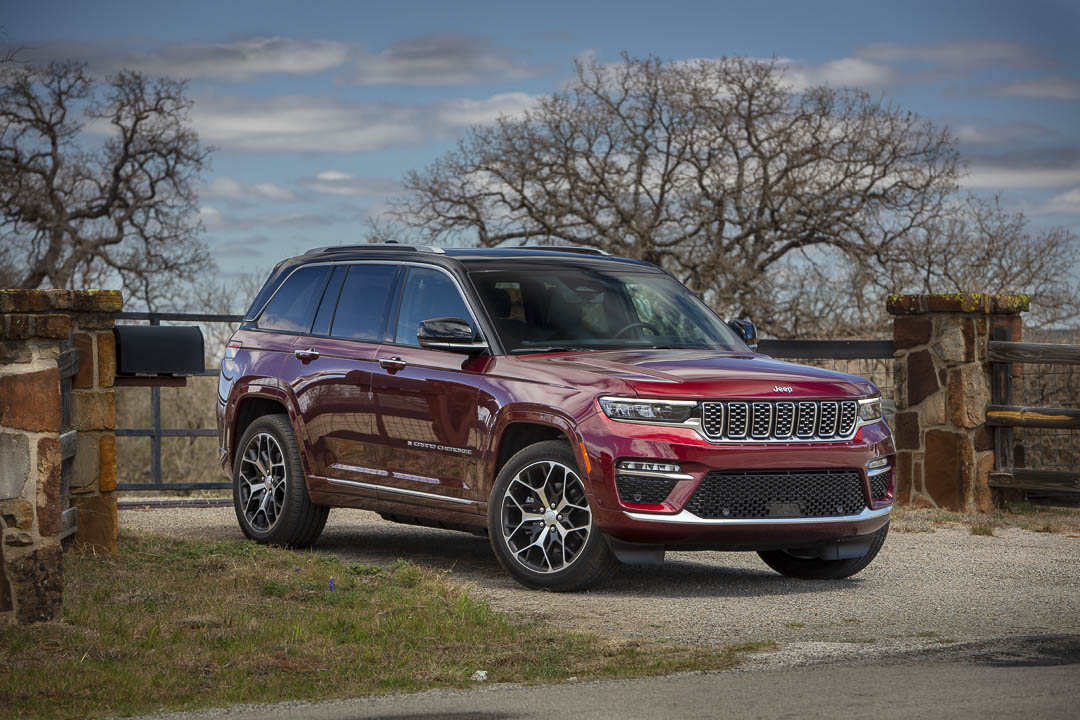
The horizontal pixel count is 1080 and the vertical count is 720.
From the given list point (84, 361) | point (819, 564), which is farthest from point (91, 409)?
point (819, 564)

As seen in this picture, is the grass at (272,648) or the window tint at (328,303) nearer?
the grass at (272,648)

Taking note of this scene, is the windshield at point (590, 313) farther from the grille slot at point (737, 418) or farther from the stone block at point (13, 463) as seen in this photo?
the stone block at point (13, 463)

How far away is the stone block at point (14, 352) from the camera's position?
282 inches

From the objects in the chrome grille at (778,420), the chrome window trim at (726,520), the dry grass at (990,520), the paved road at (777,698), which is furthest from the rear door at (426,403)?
the dry grass at (990,520)

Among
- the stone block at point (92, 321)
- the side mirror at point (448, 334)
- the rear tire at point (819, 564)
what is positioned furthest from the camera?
the stone block at point (92, 321)

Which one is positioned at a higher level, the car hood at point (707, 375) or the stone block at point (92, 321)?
the stone block at point (92, 321)

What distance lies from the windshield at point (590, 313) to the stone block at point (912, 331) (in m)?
4.03

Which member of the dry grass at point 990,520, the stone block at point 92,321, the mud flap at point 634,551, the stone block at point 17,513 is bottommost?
the dry grass at point 990,520

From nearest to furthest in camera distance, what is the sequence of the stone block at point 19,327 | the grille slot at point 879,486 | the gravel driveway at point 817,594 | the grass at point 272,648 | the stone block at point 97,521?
the grass at point 272,648 → the stone block at point 19,327 → the gravel driveway at point 817,594 → the grille slot at point 879,486 → the stone block at point 97,521

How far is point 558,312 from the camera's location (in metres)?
9.48

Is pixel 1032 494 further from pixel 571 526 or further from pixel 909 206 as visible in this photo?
pixel 909 206

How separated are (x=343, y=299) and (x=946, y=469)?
579cm

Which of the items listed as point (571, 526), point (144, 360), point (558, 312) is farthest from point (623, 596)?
point (144, 360)

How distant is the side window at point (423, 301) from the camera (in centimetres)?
962
